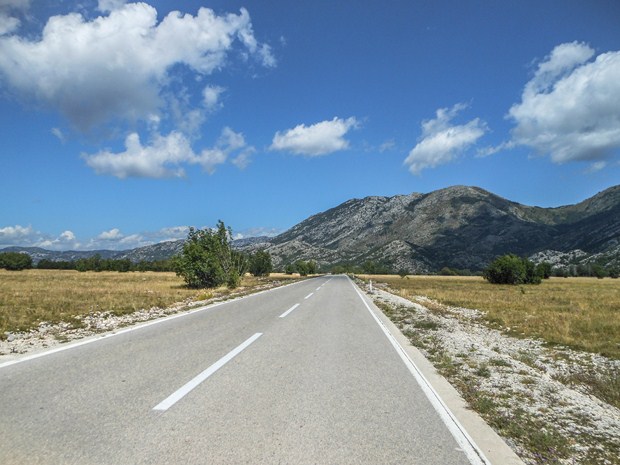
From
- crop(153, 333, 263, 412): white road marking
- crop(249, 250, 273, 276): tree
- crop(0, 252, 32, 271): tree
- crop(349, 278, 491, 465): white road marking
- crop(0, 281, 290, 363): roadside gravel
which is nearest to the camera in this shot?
crop(349, 278, 491, 465): white road marking

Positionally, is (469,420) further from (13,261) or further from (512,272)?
(13,261)

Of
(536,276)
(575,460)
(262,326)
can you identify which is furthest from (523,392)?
(536,276)

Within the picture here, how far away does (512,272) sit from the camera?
6938cm

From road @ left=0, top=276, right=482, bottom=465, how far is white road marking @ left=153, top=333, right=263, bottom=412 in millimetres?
17

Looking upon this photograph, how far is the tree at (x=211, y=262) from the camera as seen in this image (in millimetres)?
41312

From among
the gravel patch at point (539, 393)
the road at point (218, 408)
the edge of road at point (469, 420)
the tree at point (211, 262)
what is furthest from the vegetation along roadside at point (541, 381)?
the tree at point (211, 262)

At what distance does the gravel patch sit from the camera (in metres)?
4.36

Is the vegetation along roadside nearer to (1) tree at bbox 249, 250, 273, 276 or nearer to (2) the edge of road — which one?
(2) the edge of road

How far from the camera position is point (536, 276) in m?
71.3

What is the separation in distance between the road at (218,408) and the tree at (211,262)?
32257 millimetres

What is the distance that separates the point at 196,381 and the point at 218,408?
1334 millimetres

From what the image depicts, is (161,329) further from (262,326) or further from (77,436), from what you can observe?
(77,436)

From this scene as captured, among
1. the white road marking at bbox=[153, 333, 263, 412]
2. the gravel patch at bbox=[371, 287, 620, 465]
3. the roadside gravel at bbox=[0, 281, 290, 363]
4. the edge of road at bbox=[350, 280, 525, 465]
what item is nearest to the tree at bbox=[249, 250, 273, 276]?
the roadside gravel at bbox=[0, 281, 290, 363]

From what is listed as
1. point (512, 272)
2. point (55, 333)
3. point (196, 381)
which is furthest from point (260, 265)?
point (196, 381)
